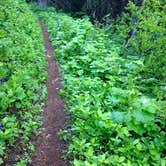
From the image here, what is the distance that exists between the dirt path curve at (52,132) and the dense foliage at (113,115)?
0.70 feet

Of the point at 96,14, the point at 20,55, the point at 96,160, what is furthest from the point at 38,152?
the point at 96,14

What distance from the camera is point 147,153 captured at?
15.7 ft

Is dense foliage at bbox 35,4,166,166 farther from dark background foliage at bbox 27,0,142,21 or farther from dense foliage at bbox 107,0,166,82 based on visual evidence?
dark background foliage at bbox 27,0,142,21

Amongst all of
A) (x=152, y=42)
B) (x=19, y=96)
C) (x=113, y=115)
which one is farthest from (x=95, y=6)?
(x=113, y=115)

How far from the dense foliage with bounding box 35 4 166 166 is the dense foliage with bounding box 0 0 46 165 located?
0.71 meters

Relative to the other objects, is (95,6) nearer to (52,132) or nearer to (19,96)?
(19,96)

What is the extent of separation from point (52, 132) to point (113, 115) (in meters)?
1.22

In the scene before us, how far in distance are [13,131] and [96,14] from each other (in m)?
13.8

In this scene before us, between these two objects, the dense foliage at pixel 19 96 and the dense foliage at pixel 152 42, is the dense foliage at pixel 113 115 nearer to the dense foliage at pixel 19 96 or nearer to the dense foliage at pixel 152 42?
the dense foliage at pixel 152 42

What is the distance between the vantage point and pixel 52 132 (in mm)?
5484

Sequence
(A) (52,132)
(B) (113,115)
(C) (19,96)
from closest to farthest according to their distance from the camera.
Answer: (B) (113,115) < (A) (52,132) < (C) (19,96)

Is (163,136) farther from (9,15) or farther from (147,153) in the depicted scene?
(9,15)

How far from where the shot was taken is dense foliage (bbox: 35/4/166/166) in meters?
4.63

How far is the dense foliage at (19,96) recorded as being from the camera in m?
4.67
